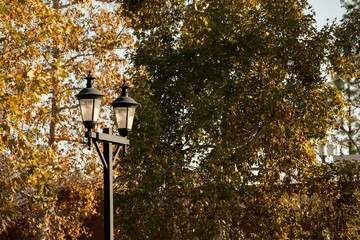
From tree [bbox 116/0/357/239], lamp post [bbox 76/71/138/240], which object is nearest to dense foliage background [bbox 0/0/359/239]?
tree [bbox 116/0/357/239]

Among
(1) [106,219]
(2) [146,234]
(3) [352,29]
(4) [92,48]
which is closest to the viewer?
(1) [106,219]

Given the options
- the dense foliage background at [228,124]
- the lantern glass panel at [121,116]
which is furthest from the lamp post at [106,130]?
the dense foliage background at [228,124]

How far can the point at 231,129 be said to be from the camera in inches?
486

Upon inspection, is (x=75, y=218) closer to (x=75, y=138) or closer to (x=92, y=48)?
(x=75, y=138)

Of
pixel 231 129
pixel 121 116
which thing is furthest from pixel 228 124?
pixel 121 116

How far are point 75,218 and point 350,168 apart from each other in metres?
10.3

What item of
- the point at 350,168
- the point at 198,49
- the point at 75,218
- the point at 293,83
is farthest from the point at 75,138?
the point at 350,168

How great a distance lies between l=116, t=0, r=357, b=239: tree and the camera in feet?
35.3

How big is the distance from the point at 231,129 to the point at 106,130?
5204 millimetres

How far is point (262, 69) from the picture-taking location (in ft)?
39.0

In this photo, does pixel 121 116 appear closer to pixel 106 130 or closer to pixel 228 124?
pixel 106 130

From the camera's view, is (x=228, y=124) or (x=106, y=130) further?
(x=228, y=124)

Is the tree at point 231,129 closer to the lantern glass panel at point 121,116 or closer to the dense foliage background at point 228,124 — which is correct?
the dense foliage background at point 228,124

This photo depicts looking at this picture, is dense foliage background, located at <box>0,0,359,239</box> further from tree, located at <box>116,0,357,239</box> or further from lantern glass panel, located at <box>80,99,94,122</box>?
lantern glass panel, located at <box>80,99,94,122</box>
